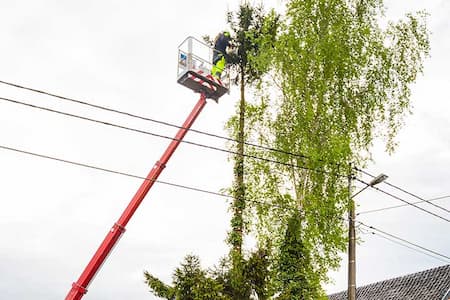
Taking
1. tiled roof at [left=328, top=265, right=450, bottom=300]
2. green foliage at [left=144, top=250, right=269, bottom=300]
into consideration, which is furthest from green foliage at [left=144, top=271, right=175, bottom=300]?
tiled roof at [left=328, top=265, right=450, bottom=300]

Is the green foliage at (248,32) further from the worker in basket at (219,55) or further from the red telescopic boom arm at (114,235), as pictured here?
the red telescopic boom arm at (114,235)

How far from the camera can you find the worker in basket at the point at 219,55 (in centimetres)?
2014

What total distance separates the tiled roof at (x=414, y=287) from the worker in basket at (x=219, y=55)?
15720 millimetres

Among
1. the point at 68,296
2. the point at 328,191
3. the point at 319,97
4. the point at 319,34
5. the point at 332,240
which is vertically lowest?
the point at 68,296

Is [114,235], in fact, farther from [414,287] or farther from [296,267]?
[414,287]

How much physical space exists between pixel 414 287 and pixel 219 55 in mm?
16687

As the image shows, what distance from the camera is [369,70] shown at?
21.2 metres

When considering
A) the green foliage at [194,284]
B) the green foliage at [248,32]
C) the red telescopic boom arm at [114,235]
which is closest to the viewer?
the green foliage at [194,284]

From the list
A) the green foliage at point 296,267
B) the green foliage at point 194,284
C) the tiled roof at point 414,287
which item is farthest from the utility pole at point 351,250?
the tiled roof at point 414,287

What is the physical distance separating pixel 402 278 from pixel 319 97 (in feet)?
48.3

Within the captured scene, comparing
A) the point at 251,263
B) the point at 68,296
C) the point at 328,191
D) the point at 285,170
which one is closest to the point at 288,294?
the point at 251,263

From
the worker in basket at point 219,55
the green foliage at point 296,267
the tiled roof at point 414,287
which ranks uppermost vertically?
the worker in basket at point 219,55

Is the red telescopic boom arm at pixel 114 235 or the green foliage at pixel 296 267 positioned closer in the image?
the red telescopic boom arm at pixel 114 235

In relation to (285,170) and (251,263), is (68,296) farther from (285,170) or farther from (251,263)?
(285,170)
